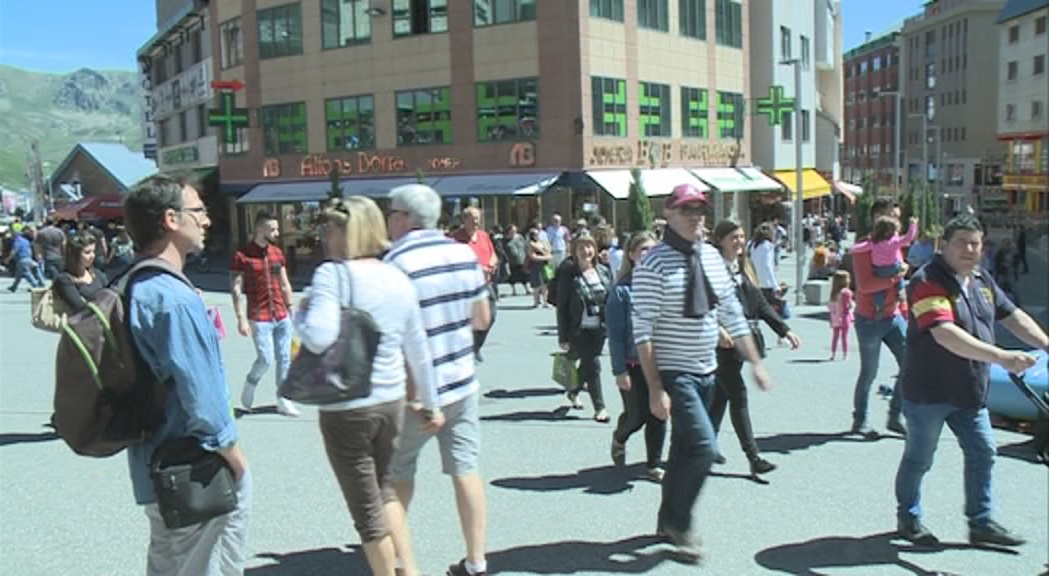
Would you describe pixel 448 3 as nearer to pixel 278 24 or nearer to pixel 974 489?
pixel 278 24

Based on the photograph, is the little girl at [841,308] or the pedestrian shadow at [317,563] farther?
the little girl at [841,308]

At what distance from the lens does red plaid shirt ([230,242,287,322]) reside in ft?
25.0

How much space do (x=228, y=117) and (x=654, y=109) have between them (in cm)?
1492

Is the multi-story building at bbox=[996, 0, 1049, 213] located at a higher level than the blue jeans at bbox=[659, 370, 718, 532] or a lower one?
higher

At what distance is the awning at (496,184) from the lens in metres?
27.6

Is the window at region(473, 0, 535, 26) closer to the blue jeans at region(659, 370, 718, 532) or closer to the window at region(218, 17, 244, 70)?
the window at region(218, 17, 244, 70)

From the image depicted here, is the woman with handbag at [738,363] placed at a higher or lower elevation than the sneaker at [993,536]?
higher

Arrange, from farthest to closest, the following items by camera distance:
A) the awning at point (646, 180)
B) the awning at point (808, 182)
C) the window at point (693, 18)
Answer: the awning at point (808, 182) → the window at point (693, 18) → the awning at point (646, 180)

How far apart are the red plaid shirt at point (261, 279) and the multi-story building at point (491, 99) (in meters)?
19.9

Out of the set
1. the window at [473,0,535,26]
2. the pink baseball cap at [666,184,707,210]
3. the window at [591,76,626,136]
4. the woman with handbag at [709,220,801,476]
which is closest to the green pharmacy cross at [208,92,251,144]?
the window at [473,0,535,26]

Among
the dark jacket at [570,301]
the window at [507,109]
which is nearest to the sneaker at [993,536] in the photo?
the dark jacket at [570,301]

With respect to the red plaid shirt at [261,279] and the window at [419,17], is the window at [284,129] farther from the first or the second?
the red plaid shirt at [261,279]

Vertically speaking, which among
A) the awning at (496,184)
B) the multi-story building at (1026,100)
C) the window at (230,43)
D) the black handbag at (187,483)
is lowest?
the black handbag at (187,483)

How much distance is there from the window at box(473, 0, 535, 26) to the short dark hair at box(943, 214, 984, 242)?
82.2 ft
